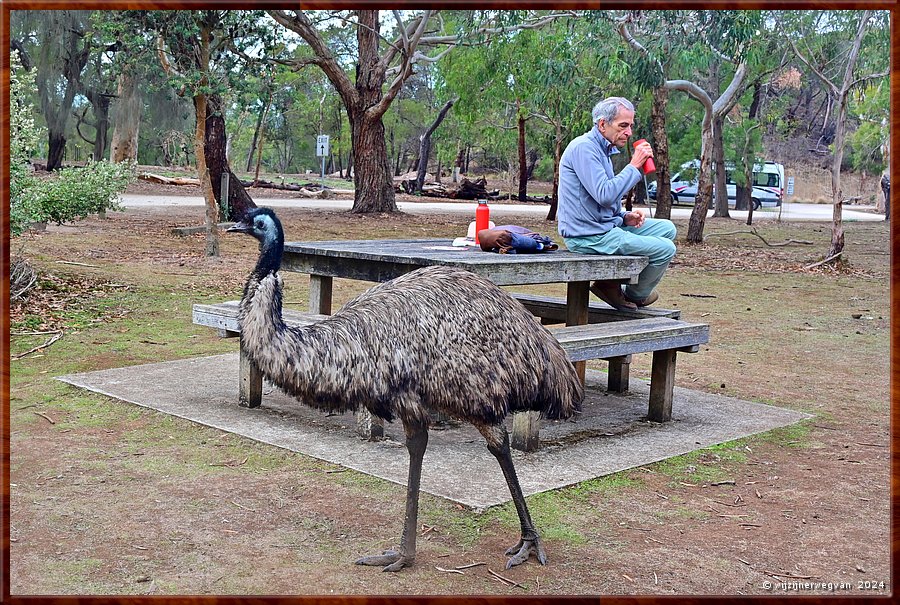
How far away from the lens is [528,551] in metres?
4.05

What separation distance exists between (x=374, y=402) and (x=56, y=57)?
27.9 m

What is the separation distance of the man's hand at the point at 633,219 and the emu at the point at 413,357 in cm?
245

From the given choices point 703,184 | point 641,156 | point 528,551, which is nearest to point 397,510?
point 528,551

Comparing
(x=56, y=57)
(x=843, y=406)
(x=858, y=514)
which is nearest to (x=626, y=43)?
(x=843, y=406)

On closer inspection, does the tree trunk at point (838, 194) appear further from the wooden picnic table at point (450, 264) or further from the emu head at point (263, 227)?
the emu head at point (263, 227)

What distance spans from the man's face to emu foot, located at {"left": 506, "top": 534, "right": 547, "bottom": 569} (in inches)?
116

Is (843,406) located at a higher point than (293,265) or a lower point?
lower

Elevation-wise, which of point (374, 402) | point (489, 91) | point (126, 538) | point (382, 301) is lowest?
point (126, 538)

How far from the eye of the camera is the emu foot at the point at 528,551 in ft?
13.2

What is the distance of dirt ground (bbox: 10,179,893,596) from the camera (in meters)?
3.91

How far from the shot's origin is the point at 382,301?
404cm

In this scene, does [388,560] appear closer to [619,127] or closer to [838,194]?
[619,127]

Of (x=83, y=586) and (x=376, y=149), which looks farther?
(x=376, y=149)

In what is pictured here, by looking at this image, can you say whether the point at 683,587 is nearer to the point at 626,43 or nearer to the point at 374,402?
the point at 374,402
